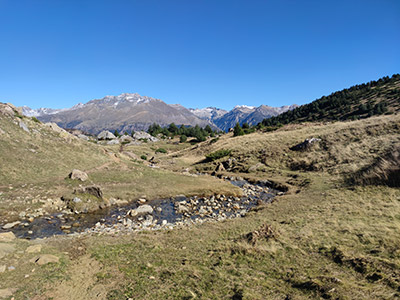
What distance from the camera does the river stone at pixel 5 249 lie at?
10.1 metres

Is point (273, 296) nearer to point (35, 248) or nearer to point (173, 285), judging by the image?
point (173, 285)

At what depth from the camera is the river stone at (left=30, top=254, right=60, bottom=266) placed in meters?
9.79

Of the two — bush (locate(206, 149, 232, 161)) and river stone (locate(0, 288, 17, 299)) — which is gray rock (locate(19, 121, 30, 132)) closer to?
river stone (locate(0, 288, 17, 299))

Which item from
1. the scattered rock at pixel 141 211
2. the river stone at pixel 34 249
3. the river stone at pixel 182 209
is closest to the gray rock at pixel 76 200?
the scattered rock at pixel 141 211

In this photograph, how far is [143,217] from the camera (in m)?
19.8

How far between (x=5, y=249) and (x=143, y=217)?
1044 cm

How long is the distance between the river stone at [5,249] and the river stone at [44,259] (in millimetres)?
1505

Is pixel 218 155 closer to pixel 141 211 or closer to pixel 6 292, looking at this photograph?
pixel 141 211

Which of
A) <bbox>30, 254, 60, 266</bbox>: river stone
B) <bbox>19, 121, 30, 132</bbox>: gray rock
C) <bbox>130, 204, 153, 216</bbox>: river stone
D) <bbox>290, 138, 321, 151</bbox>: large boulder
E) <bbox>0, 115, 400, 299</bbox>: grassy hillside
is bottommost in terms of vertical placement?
<bbox>130, 204, 153, 216</bbox>: river stone

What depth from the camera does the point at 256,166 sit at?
44.4 m

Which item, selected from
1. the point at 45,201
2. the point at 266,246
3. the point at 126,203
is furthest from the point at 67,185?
the point at 266,246

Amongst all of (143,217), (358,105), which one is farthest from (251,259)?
(358,105)

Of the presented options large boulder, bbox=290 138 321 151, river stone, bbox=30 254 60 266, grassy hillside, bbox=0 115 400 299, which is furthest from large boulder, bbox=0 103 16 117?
large boulder, bbox=290 138 321 151

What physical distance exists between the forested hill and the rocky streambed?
284 feet
